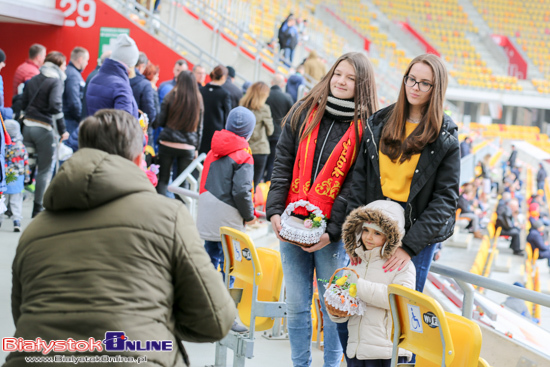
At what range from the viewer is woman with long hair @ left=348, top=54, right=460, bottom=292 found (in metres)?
2.57

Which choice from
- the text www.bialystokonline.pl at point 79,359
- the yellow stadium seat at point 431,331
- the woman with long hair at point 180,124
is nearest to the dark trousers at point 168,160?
the woman with long hair at point 180,124

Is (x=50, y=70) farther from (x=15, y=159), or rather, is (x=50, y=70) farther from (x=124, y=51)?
(x=124, y=51)

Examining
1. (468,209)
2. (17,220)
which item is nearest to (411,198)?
(17,220)

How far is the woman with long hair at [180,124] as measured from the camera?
6059 mm

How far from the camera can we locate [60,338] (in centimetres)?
160

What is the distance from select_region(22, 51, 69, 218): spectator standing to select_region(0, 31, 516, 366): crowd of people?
1599 mm

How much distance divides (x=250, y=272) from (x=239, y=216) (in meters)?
1.08

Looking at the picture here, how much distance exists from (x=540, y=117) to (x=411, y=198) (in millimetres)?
32575

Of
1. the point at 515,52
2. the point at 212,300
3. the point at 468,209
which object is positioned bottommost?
the point at 468,209

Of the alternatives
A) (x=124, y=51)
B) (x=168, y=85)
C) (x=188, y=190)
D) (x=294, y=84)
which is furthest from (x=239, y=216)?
(x=294, y=84)

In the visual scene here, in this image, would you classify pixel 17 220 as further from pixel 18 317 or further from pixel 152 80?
pixel 18 317

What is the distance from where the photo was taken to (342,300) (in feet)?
8.49

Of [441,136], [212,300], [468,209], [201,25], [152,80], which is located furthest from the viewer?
[468,209]

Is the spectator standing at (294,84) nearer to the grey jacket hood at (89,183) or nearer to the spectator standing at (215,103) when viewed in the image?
the spectator standing at (215,103)
